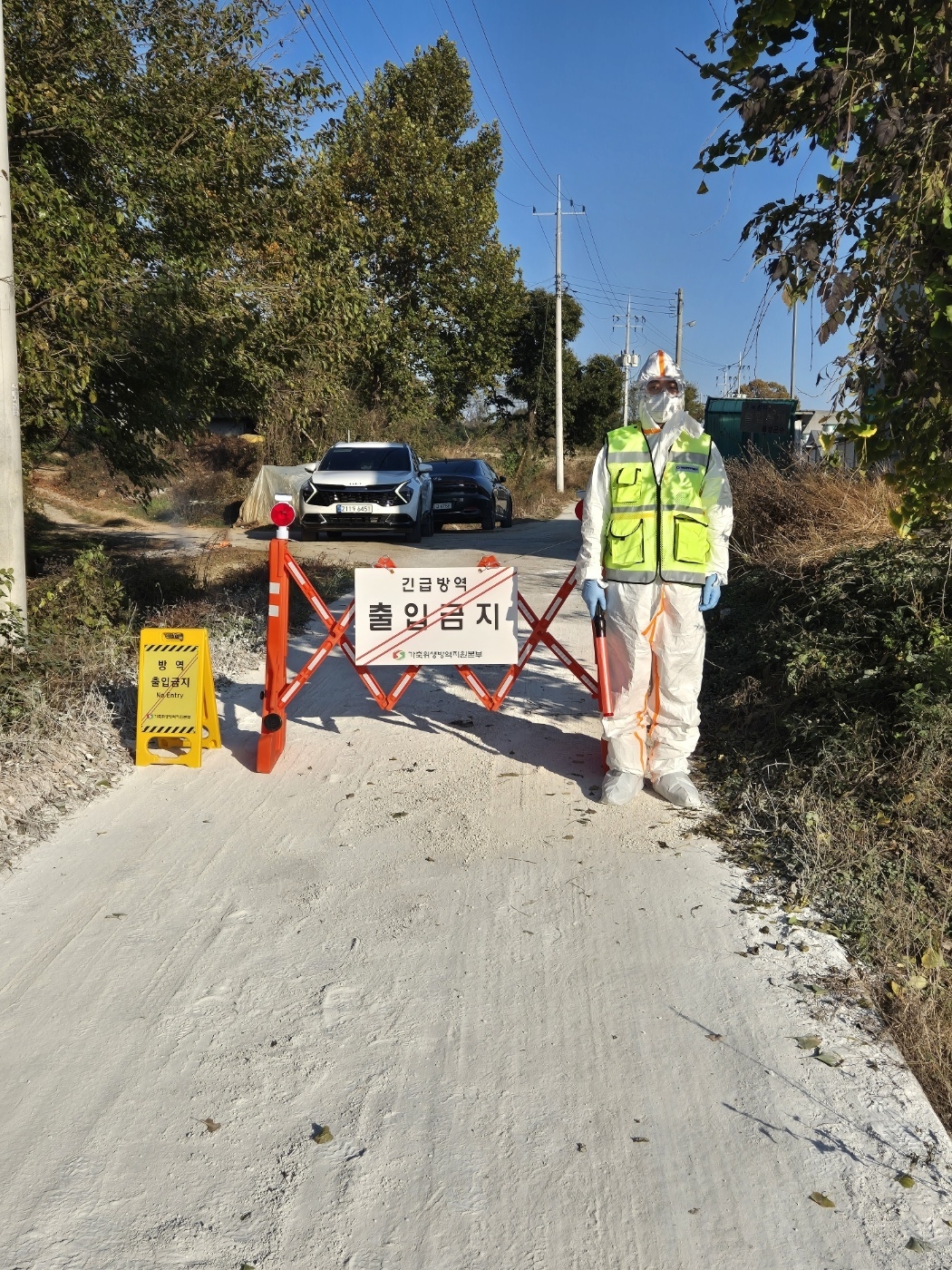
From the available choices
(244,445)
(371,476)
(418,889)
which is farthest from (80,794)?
(244,445)

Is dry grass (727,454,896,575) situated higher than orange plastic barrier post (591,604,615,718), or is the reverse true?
dry grass (727,454,896,575)

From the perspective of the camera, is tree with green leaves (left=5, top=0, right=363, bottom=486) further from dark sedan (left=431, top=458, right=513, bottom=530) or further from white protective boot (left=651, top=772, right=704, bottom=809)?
dark sedan (left=431, top=458, right=513, bottom=530)

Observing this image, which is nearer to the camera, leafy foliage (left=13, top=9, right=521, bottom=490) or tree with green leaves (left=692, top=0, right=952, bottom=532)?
tree with green leaves (left=692, top=0, right=952, bottom=532)

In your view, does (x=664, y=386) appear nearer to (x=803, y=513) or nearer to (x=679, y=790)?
(x=679, y=790)

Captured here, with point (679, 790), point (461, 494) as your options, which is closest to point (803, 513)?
point (679, 790)

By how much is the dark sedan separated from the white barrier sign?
51.7 ft

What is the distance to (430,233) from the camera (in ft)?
90.3

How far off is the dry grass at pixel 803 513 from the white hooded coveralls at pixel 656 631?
6.97 feet

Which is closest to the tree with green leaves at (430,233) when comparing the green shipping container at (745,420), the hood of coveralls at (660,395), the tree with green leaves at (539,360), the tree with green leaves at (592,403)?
Result: the green shipping container at (745,420)

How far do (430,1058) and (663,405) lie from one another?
3523 millimetres

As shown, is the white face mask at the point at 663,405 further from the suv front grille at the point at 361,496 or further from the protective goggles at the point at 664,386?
the suv front grille at the point at 361,496

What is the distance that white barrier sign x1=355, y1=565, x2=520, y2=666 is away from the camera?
637 centimetres

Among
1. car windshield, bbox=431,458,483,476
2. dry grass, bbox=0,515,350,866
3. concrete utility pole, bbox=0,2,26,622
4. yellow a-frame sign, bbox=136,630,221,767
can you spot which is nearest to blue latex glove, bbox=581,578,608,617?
yellow a-frame sign, bbox=136,630,221,767

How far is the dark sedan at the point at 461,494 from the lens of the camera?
22219 millimetres
